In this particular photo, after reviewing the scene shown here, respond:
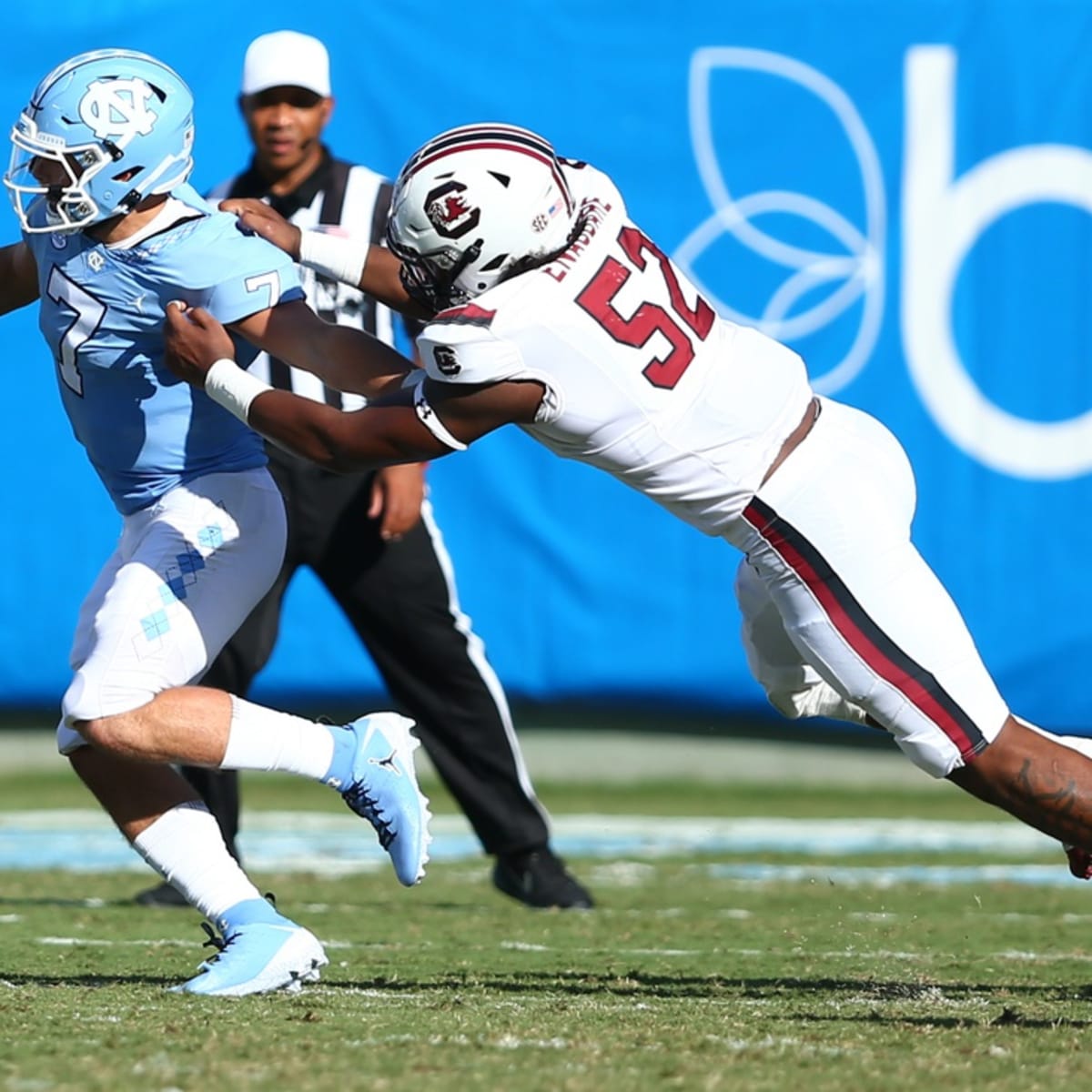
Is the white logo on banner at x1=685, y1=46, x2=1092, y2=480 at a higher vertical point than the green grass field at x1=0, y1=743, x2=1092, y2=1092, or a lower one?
higher

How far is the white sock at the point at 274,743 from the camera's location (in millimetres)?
3684

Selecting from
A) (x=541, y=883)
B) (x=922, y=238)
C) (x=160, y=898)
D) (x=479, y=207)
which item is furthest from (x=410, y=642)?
(x=922, y=238)

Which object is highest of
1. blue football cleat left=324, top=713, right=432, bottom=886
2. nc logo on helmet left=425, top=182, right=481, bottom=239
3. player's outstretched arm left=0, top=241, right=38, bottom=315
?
nc logo on helmet left=425, top=182, right=481, bottom=239

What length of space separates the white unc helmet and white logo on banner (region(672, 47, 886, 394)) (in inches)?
146

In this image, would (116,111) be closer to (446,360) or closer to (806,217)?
(446,360)

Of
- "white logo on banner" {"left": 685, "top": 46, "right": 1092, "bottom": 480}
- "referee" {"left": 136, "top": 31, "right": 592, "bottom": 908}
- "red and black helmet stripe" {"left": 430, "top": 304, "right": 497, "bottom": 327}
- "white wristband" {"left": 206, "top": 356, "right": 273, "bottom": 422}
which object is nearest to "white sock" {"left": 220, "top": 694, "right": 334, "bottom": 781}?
"white wristband" {"left": 206, "top": 356, "right": 273, "bottom": 422}

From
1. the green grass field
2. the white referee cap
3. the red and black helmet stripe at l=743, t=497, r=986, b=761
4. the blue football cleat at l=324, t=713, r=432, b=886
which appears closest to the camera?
the green grass field

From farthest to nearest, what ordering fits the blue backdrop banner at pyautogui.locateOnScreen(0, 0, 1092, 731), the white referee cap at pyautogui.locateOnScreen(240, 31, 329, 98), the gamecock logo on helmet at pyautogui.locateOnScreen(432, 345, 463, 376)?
the blue backdrop banner at pyautogui.locateOnScreen(0, 0, 1092, 731) → the white referee cap at pyautogui.locateOnScreen(240, 31, 329, 98) → the gamecock logo on helmet at pyautogui.locateOnScreen(432, 345, 463, 376)

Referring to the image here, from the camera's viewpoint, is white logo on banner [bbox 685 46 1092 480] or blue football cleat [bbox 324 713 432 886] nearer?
blue football cleat [bbox 324 713 432 886]

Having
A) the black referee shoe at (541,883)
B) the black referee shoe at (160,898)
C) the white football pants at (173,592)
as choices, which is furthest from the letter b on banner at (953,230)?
the white football pants at (173,592)

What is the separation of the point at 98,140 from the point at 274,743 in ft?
3.59

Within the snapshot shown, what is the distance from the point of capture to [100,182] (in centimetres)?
367

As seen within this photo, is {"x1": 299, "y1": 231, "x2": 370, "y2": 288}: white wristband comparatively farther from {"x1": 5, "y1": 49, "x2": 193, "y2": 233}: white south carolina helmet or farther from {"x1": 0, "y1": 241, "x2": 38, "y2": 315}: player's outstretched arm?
{"x1": 0, "y1": 241, "x2": 38, "y2": 315}: player's outstretched arm

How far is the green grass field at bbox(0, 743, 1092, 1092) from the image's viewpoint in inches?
113
